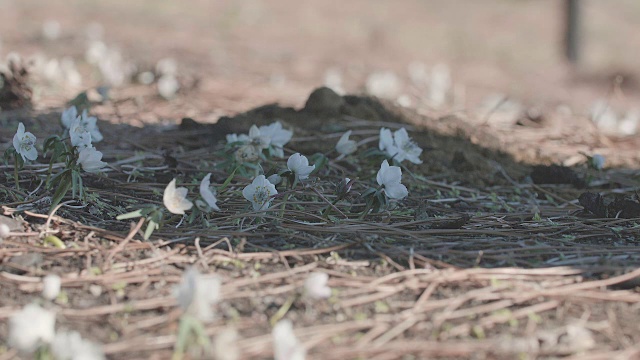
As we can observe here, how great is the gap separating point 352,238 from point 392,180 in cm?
24

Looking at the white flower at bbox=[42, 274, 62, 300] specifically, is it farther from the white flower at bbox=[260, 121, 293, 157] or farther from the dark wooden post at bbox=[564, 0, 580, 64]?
the dark wooden post at bbox=[564, 0, 580, 64]

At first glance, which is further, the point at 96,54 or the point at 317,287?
the point at 96,54

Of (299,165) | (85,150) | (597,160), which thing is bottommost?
(597,160)

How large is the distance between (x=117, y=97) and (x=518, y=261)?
3.30m

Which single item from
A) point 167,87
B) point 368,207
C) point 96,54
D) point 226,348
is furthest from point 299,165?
point 96,54

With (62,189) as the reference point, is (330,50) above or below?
below

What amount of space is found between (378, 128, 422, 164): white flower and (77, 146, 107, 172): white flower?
3.39 feet

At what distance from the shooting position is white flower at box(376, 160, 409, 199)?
2.37m

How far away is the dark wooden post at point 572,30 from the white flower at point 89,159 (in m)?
8.46

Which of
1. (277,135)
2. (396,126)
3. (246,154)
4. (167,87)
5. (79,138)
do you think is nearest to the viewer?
(79,138)

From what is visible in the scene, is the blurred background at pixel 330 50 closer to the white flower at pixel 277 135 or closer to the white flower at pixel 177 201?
the white flower at pixel 277 135

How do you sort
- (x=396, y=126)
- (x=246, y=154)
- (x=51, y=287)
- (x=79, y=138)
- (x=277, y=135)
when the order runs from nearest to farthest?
(x=51, y=287)
(x=79, y=138)
(x=246, y=154)
(x=277, y=135)
(x=396, y=126)

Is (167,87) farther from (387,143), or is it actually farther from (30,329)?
(30,329)

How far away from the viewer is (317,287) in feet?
5.99
